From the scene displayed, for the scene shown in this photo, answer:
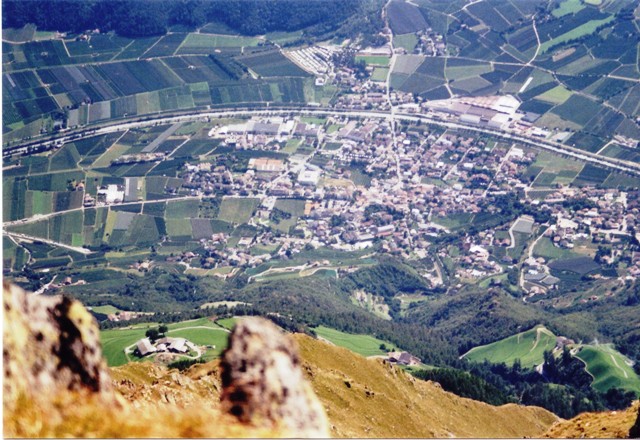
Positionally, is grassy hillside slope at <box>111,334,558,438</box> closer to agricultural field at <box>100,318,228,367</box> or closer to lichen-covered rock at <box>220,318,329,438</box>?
agricultural field at <box>100,318,228,367</box>

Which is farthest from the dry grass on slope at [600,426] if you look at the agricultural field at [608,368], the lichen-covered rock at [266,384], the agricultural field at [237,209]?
the agricultural field at [237,209]

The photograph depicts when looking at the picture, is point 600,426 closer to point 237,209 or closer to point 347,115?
point 237,209

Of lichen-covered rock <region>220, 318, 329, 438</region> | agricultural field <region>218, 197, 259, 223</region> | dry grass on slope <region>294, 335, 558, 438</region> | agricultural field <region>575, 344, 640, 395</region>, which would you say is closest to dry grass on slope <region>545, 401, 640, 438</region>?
dry grass on slope <region>294, 335, 558, 438</region>

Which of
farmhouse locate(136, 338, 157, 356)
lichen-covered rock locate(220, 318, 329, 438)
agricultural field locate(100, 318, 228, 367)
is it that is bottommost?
agricultural field locate(100, 318, 228, 367)

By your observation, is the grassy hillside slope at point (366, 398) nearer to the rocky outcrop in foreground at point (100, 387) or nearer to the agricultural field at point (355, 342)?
the rocky outcrop in foreground at point (100, 387)

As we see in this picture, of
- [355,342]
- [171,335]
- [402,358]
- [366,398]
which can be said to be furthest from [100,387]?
[355,342]

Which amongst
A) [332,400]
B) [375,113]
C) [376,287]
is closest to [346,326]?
[376,287]

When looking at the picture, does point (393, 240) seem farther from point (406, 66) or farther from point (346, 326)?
point (406, 66)
